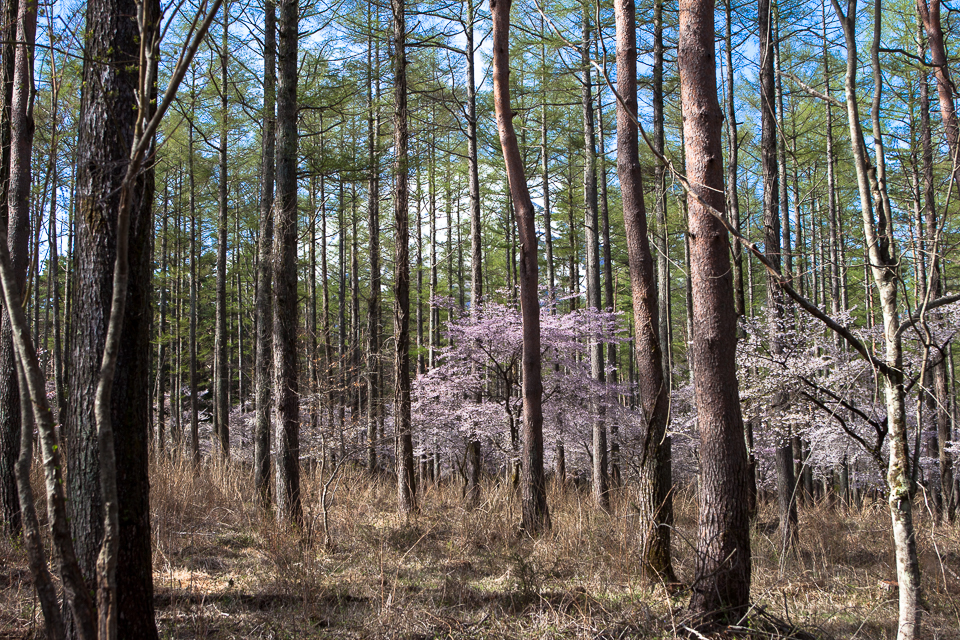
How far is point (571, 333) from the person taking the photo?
10031 millimetres

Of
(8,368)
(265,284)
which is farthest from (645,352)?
(8,368)

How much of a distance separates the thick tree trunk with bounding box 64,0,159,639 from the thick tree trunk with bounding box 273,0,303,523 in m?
3.17

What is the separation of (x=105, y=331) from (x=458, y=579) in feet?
10.6

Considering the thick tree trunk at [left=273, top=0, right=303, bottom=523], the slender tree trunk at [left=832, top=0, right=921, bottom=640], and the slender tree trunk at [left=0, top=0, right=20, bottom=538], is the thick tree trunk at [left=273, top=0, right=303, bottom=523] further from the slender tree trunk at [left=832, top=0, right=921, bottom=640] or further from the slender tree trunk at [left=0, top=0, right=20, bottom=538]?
the slender tree trunk at [left=832, top=0, right=921, bottom=640]

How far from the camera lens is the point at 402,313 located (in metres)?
7.39

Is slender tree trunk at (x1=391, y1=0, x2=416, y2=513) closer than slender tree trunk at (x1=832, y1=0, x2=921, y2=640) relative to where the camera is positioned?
No

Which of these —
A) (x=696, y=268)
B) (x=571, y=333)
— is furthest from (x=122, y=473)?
(x=571, y=333)

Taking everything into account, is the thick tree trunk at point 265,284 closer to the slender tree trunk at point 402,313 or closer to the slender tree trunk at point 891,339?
the slender tree trunk at point 402,313

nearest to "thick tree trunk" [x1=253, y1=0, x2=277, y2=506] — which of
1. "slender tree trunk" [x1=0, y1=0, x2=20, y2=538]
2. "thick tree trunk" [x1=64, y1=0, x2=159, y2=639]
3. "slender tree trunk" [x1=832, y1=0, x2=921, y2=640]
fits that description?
"slender tree trunk" [x1=0, y1=0, x2=20, y2=538]

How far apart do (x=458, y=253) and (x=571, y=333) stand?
12.8m

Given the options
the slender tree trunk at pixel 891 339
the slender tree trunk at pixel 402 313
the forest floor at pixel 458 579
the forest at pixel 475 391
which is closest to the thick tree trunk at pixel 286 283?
the forest at pixel 475 391

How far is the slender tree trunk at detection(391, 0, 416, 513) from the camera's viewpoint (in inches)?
290

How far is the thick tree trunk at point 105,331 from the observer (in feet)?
8.63

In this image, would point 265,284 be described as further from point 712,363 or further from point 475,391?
point 712,363
